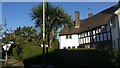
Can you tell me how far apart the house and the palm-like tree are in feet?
19.5

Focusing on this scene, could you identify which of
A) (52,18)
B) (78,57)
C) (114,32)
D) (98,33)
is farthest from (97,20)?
(78,57)

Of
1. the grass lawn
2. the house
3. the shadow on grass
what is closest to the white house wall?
the house

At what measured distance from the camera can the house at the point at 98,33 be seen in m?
40.6

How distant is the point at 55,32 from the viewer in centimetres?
5000

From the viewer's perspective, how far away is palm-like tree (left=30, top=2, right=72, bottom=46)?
47750 millimetres

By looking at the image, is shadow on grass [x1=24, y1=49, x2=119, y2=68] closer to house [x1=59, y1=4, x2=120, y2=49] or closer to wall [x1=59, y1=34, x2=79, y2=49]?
house [x1=59, y1=4, x2=120, y2=49]

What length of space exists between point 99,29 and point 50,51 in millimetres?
22464

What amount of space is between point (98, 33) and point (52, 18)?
29.6 feet

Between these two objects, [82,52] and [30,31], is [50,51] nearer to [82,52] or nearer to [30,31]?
[82,52]

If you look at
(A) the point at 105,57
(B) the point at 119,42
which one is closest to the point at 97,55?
(A) the point at 105,57

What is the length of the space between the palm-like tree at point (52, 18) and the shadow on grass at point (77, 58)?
1942 centimetres

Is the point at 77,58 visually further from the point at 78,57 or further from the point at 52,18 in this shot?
the point at 52,18

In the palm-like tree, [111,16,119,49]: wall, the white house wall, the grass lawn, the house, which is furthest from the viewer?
the white house wall

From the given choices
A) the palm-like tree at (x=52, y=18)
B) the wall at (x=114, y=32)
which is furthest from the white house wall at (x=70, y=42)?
the wall at (x=114, y=32)
